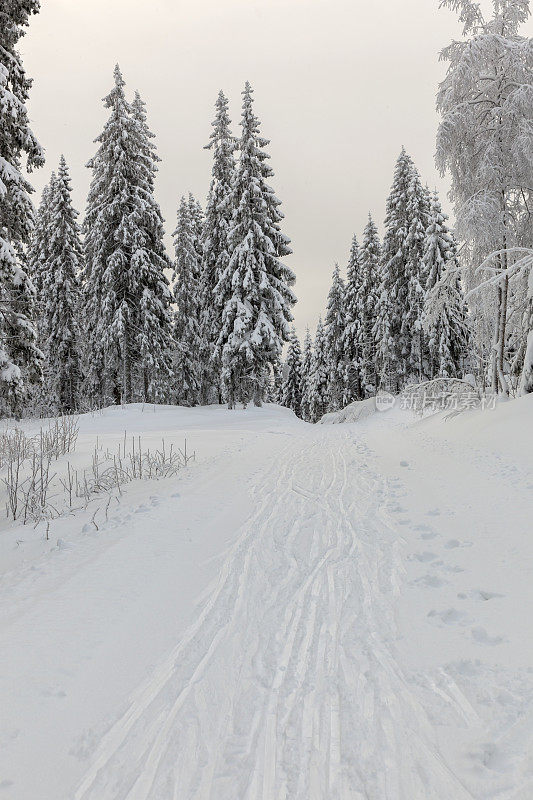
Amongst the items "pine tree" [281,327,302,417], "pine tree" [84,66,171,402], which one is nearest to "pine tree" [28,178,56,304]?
"pine tree" [84,66,171,402]

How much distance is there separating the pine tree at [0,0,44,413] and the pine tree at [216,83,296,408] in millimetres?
12795

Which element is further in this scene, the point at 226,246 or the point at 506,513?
the point at 226,246

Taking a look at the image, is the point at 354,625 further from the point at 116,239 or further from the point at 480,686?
the point at 116,239

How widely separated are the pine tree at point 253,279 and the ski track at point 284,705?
19.2 meters

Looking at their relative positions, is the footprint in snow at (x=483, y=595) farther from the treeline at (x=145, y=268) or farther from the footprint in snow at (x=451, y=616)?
the treeline at (x=145, y=268)

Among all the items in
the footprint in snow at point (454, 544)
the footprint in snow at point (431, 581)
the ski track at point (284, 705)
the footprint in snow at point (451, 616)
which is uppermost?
the footprint in snow at point (454, 544)

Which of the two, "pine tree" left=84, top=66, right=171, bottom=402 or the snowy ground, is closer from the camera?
the snowy ground

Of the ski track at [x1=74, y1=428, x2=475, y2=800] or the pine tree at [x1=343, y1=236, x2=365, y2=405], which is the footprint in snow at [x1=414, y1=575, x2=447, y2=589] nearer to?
the ski track at [x1=74, y1=428, x2=475, y2=800]

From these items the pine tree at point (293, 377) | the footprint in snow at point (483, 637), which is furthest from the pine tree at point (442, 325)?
the pine tree at point (293, 377)

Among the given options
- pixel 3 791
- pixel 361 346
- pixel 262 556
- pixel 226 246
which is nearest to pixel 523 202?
pixel 262 556

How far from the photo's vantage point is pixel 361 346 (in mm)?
36844

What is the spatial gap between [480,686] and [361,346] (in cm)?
3574

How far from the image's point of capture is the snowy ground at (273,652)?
6.01 feet

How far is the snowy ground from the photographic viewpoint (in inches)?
72.1
